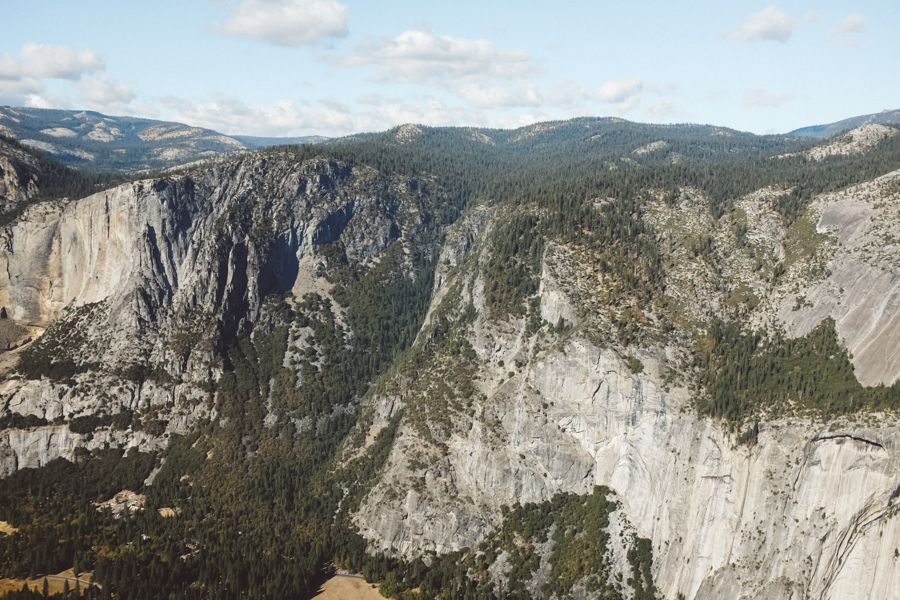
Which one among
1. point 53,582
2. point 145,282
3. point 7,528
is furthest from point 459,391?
point 7,528

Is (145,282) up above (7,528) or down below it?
above

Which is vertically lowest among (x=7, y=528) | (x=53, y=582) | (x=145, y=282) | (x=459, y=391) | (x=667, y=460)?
(x=7, y=528)

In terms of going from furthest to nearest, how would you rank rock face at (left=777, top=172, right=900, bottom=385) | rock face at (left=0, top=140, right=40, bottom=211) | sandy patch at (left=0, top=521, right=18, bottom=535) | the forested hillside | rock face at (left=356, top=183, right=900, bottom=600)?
rock face at (left=0, top=140, right=40, bottom=211)
sandy patch at (left=0, top=521, right=18, bottom=535)
the forested hillside
rock face at (left=777, top=172, right=900, bottom=385)
rock face at (left=356, top=183, right=900, bottom=600)

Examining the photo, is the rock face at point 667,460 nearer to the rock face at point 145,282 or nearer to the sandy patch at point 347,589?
the sandy patch at point 347,589

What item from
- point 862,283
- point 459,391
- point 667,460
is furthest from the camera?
point 459,391

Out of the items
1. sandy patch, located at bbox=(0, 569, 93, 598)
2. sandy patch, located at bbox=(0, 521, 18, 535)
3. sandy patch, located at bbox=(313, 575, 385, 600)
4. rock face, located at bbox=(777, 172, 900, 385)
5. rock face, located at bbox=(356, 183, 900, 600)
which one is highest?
rock face, located at bbox=(777, 172, 900, 385)

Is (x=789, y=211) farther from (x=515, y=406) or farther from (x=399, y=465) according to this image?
(x=399, y=465)

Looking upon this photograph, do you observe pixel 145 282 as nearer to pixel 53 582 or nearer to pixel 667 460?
pixel 53 582

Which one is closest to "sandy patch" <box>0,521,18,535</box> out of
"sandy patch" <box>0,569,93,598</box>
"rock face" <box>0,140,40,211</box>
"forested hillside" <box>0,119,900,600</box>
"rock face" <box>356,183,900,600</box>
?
"forested hillside" <box>0,119,900,600</box>

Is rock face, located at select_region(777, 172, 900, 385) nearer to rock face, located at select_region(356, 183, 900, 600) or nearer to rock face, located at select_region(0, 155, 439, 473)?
rock face, located at select_region(356, 183, 900, 600)

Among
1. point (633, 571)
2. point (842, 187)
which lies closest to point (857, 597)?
point (633, 571)

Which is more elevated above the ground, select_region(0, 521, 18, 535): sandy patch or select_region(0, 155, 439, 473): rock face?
select_region(0, 155, 439, 473): rock face
